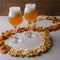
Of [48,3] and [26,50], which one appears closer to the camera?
[26,50]

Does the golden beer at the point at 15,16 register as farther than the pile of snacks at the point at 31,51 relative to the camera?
Yes

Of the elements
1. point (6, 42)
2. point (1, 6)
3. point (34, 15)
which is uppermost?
point (34, 15)

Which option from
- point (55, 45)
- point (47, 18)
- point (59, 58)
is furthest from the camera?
point (47, 18)

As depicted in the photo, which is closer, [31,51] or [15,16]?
[31,51]

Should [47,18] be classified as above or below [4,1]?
above

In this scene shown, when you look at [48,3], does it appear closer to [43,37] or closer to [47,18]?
[47,18]

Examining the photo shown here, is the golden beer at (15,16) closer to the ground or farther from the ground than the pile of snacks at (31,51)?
farther from the ground

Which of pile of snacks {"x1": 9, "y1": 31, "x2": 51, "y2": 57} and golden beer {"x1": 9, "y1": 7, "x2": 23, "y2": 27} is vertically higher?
golden beer {"x1": 9, "y1": 7, "x2": 23, "y2": 27}

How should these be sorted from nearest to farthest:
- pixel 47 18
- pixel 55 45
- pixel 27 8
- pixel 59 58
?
pixel 59 58, pixel 55 45, pixel 27 8, pixel 47 18

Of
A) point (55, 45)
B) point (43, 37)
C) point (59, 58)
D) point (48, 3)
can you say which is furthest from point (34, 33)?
point (48, 3)

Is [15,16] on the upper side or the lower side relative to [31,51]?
upper

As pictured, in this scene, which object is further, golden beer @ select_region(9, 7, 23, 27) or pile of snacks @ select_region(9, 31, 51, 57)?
golden beer @ select_region(9, 7, 23, 27)
